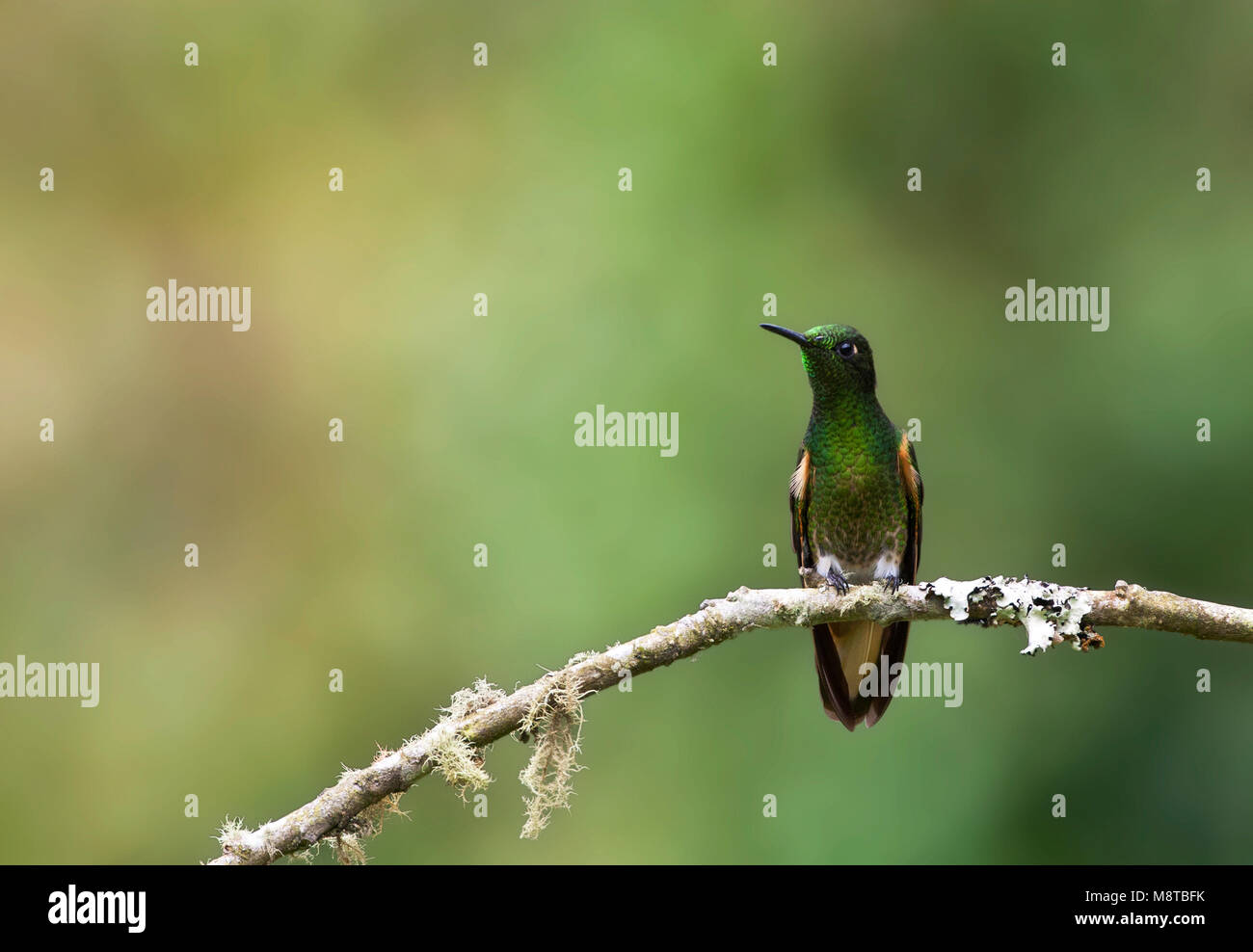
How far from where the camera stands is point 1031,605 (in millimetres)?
3719

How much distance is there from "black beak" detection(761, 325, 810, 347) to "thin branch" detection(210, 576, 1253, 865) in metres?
1.15

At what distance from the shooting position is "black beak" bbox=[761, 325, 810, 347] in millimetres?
4660

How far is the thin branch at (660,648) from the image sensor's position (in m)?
3.35

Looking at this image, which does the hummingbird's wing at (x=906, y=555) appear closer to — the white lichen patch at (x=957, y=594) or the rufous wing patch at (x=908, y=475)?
the rufous wing patch at (x=908, y=475)

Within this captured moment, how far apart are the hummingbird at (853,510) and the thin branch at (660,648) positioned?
105cm

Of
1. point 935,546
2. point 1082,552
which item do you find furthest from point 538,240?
point 1082,552

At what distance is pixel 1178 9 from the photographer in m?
10.1

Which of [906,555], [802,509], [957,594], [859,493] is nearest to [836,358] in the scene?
[859,493]

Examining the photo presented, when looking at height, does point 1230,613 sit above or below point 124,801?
above

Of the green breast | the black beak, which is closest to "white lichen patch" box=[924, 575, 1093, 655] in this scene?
the green breast

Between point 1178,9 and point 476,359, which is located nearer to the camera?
point 476,359

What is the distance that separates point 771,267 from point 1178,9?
3.87 meters

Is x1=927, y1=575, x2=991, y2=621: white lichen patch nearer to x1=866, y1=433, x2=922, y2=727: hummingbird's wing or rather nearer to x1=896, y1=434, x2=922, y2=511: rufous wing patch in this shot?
x1=866, y1=433, x2=922, y2=727: hummingbird's wing

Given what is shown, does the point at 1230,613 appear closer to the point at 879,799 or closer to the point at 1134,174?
the point at 879,799
